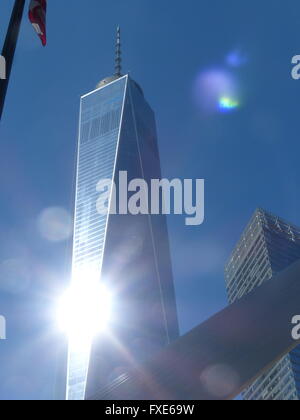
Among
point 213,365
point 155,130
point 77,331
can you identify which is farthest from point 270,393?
point 213,365

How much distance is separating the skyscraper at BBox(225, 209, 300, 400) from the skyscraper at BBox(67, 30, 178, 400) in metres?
26.7

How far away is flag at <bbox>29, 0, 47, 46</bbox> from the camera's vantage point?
1331 centimetres

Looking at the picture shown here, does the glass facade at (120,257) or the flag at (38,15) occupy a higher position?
the glass facade at (120,257)

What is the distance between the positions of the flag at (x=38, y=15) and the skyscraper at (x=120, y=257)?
113 metres

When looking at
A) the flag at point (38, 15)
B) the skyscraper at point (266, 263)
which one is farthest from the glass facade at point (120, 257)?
the flag at point (38, 15)

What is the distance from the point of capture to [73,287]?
147m

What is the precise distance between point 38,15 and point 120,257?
5095 inches

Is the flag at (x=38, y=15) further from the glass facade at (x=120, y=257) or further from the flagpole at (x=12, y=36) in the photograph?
the glass facade at (x=120, y=257)

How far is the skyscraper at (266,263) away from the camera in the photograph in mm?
126250

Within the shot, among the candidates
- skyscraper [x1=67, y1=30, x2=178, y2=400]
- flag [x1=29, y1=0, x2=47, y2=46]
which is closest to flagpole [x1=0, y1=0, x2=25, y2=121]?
flag [x1=29, y1=0, x2=47, y2=46]

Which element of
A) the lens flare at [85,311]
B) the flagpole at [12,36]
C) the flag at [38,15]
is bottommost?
the flagpole at [12,36]

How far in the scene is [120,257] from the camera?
14138cm

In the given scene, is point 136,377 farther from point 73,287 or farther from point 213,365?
point 73,287
